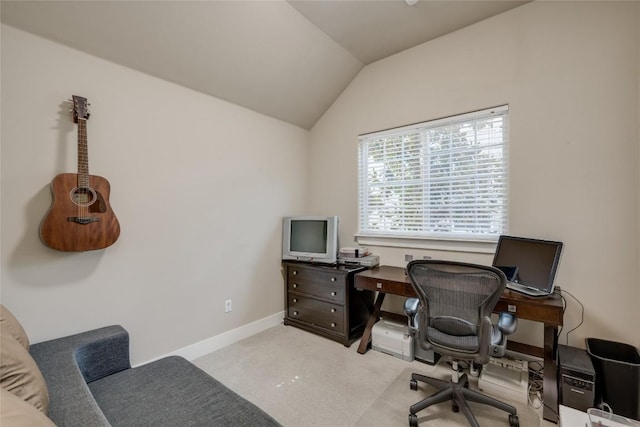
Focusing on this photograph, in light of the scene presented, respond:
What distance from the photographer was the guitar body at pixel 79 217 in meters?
1.82

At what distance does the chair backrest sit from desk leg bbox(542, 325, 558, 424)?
24.4 inches

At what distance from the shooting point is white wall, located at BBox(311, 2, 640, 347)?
6.72 ft

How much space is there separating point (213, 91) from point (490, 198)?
2.74 m

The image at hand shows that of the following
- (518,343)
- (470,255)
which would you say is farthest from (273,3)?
(518,343)

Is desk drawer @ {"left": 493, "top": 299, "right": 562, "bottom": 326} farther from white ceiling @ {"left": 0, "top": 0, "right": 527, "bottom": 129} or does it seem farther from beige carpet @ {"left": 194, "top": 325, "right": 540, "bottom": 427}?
white ceiling @ {"left": 0, "top": 0, "right": 527, "bottom": 129}

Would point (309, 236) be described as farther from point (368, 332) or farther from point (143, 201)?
point (143, 201)

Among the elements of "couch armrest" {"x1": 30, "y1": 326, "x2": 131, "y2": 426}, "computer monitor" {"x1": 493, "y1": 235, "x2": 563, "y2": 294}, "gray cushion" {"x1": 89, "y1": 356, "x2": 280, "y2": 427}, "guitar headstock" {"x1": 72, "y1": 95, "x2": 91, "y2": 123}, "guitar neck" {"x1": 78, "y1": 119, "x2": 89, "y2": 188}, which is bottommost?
Result: "gray cushion" {"x1": 89, "y1": 356, "x2": 280, "y2": 427}

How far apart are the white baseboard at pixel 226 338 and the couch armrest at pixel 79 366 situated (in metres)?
0.69

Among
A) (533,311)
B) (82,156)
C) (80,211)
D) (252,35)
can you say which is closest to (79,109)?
(82,156)

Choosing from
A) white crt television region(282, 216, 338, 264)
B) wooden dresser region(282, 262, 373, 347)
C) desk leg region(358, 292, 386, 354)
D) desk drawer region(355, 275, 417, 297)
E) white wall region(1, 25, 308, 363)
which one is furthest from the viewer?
white crt television region(282, 216, 338, 264)

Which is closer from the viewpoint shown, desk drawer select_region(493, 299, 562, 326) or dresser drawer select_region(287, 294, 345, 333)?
A: desk drawer select_region(493, 299, 562, 326)

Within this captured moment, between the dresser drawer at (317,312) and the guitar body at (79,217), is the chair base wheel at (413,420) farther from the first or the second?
the guitar body at (79,217)

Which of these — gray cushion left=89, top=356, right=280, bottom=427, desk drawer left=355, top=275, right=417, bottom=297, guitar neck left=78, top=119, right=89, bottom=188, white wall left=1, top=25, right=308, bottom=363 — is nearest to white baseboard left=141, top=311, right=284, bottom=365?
white wall left=1, top=25, right=308, bottom=363

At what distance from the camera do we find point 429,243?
291 centimetres
